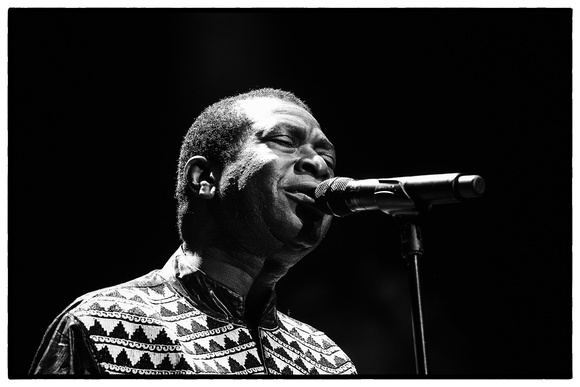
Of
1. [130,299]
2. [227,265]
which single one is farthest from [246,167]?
[130,299]

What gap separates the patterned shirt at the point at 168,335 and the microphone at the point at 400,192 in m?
0.49

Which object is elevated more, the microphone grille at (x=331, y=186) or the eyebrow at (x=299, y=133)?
the eyebrow at (x=299, y=133)

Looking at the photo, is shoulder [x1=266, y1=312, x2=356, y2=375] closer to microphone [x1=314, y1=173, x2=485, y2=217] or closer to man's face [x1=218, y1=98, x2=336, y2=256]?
man's face [x1=218, y1=98, x2=336, y2=256]

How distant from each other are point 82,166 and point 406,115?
3.57 feet

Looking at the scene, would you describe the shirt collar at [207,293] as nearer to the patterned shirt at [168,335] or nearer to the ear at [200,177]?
the patterned shirt at [168,335]

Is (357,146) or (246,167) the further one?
(357,146)

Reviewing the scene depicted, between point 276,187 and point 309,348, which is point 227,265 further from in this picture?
point 309,348

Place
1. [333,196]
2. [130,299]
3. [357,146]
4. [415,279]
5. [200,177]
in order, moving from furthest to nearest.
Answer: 1. [357,146]
2. [200,177]
3. [130,299]
4. [333,196]
5. [415,279]

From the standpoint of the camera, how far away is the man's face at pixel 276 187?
2754 millimetres

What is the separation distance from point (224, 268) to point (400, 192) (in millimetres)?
689

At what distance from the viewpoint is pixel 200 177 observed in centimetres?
A: 291

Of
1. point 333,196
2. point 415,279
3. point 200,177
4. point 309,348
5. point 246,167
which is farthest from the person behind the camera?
point 309,348

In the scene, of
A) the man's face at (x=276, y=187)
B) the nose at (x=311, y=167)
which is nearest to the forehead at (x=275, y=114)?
the man's face at (x=276, y=187)

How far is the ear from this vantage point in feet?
9.42
